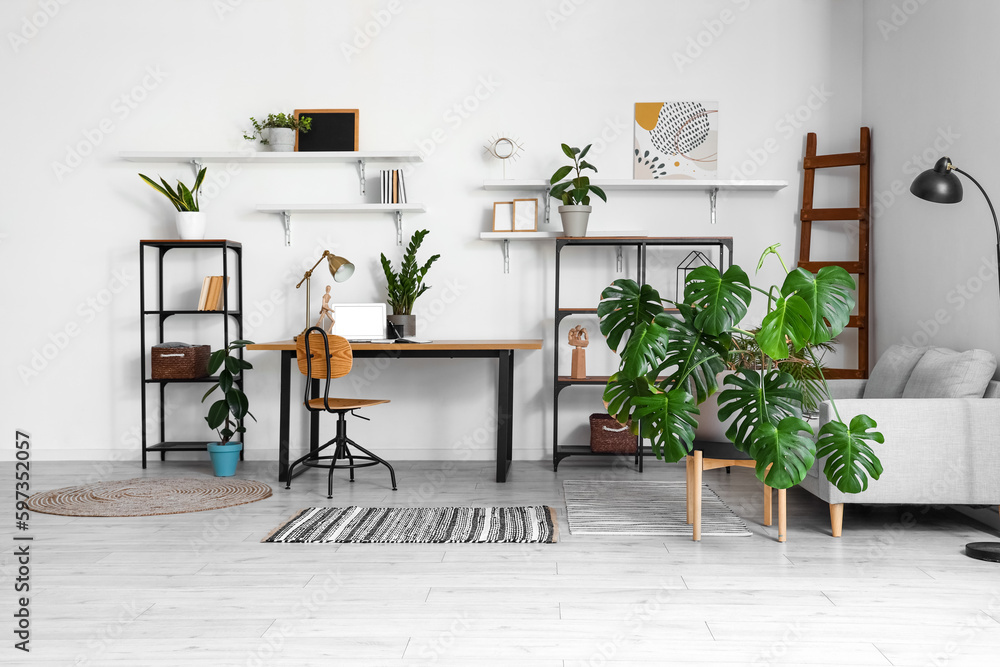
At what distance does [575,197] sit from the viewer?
15.5ft

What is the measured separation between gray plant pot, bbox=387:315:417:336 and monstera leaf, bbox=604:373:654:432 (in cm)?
183

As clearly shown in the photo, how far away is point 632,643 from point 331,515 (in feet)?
5.98

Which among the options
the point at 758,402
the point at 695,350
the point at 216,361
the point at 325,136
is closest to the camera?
the point at 758,402

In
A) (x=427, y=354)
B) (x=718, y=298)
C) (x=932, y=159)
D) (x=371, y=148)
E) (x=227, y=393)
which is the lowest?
(x=227, y=393)

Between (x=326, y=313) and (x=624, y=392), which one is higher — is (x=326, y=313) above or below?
above

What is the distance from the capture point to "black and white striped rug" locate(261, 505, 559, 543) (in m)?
3.22

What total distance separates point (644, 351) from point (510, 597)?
1.01 meters

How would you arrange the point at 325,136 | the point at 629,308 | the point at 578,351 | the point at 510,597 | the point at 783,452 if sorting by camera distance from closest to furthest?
the point at 510,597, the point at 783,452, the point at 629,308, the point at 578,351, the point at 325,136

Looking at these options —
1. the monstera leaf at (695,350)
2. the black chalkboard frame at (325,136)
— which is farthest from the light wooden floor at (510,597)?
the black chalkboard frame at (325,136)

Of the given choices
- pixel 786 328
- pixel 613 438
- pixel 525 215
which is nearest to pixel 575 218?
pixel 525 215

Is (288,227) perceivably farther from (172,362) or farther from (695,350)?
(695,350)

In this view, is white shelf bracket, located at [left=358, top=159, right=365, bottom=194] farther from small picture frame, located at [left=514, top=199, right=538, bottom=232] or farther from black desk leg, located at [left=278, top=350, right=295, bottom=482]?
black desk leg, located at [left=278, top=350, right=295, bottom=482]

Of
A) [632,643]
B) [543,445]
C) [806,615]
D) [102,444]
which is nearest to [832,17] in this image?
[543,445]

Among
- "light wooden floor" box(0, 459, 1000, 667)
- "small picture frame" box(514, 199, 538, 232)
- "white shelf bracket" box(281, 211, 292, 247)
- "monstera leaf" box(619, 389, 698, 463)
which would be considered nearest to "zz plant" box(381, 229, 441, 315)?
"small picture frame" box(514, 199, 538, 232)
